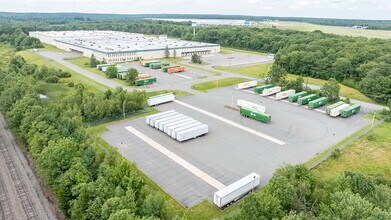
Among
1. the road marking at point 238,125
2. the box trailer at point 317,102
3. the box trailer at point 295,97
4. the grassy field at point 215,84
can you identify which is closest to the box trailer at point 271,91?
the box trailer at point 295,97

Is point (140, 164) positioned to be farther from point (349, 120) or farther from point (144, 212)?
point (349, 120)

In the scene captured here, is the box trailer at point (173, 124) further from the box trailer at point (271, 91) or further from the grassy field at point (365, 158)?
the box trailer at point (271, 91)

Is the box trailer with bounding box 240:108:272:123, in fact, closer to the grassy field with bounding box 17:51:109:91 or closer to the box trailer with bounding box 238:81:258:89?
the box trailer with bounding box 238:81:258:89

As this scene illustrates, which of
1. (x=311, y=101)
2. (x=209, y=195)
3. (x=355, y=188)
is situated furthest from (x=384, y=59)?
(x=209, y=195)

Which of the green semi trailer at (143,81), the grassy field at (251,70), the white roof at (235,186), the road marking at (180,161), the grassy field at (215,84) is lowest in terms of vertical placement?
the road marking at (180,161)

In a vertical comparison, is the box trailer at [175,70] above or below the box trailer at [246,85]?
above

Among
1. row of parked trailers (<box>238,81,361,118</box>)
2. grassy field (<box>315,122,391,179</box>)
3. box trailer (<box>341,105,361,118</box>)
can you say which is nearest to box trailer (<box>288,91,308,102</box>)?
row of parked trailers (<box>238,81,361,118</box>)
